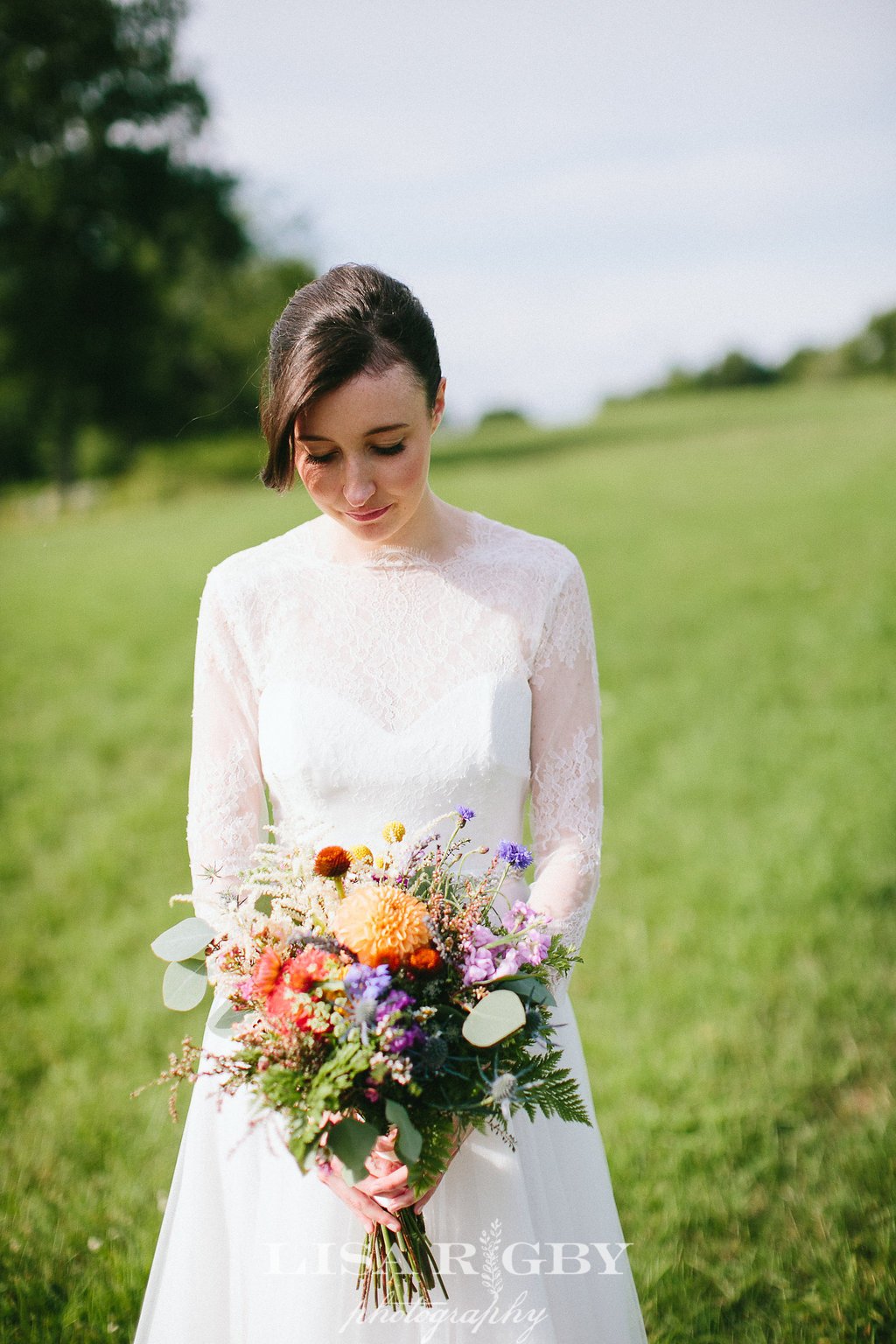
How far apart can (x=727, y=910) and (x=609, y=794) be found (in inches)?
61.8

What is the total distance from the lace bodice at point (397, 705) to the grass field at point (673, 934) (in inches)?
69.9

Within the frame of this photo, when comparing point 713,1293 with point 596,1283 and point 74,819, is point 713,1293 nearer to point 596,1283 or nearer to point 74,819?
point 596,1283

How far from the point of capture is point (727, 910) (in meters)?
5.41

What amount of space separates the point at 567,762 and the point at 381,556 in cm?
74

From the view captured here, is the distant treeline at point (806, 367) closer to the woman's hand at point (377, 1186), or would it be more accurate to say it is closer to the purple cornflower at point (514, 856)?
the purple cornflower at point (514, 856)

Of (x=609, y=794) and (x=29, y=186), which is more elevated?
(x=29, y=186)

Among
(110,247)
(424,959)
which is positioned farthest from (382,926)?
(110,247)

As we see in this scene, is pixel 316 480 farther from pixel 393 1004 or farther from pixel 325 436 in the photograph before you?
pixel 393 1004

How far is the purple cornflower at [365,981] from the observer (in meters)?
1.56

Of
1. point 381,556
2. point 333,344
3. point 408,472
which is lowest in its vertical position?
point 381,556

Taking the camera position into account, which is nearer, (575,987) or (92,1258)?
(92,1258)

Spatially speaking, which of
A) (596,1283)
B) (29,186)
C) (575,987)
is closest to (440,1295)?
(596,1283)

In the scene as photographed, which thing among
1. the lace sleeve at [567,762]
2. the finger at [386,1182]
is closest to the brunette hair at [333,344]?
the lace sleeve at [567,762]

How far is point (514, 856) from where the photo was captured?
5.91 feet
